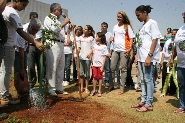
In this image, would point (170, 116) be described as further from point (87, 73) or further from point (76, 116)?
point (87, 73)

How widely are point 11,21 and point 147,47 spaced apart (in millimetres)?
2807

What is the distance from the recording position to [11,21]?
4129mm

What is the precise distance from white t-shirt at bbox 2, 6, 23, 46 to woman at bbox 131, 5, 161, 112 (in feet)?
8.18

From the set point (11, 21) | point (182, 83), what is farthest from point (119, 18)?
point (11, 21)

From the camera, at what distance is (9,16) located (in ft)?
13.3

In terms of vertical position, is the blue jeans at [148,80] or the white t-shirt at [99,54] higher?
the white t-shirt at [99,54]

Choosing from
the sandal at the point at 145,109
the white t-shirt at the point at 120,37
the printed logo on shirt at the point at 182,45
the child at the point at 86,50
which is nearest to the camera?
the printed logo on shirt at the point at 182,45

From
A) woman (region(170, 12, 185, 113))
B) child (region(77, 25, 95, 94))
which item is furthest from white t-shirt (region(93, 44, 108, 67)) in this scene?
woman (region(170, 12, 185, 113))

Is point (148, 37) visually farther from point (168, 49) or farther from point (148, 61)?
point (168, 49)

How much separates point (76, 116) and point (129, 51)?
2836 millimetres

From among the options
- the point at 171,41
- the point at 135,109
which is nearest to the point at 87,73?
the point at 135,109

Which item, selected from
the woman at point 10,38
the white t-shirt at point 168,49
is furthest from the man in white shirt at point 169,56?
the woman at point 10,38

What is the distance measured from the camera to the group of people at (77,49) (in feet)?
13.9

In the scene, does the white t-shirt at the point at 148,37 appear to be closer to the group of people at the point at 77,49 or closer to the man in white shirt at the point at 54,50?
the group of people at the point at 77,49
